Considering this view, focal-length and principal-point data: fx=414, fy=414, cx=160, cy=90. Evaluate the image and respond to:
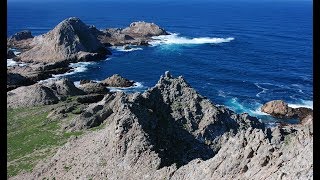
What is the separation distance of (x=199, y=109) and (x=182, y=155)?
930 centimetres

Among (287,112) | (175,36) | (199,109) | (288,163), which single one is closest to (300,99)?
(287,112)

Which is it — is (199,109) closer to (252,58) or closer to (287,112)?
(287,112)

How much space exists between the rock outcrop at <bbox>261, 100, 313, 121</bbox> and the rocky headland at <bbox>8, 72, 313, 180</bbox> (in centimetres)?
3641

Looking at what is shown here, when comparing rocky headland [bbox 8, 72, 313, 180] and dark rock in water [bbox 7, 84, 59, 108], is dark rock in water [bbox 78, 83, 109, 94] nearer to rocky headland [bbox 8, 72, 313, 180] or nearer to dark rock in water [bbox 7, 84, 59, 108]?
dark rock in water [bbox 7, 84, 59, 108]

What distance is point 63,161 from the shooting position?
42375 mm

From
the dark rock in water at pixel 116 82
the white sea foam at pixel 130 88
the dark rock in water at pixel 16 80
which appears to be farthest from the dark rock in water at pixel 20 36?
the white sea foam at pixel 130 88

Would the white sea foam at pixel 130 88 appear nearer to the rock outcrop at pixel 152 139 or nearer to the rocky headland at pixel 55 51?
the rocky headland at pixel 55 51

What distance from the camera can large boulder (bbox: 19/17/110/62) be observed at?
135238 mm

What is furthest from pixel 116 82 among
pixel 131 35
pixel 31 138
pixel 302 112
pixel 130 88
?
pixel 131 35

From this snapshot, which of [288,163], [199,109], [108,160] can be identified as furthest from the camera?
[199,109]

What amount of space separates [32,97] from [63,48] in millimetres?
63921

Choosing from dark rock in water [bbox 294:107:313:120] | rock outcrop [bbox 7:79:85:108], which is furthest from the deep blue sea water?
rock outcrop [bbox 7:79:85:108]

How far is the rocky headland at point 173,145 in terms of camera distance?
22828 mm

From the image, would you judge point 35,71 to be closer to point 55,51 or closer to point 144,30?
point 55,51
